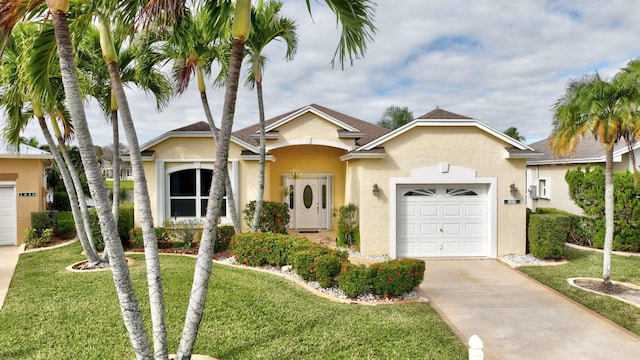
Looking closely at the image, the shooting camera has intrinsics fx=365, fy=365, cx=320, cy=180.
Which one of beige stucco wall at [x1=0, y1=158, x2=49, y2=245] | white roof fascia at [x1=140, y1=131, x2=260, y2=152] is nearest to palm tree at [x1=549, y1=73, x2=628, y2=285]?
white roof fascia at [x1=140, y1=131, x2=260, y2=152]

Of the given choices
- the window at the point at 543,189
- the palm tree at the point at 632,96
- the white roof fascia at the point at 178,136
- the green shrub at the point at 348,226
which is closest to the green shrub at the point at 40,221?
the white roof fascia at the point at 178,136

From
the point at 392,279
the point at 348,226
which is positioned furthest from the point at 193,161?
the point at 392,279

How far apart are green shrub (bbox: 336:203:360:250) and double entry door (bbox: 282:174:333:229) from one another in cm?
377

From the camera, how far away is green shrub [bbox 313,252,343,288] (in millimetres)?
8492

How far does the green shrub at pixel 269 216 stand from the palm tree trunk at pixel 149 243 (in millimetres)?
8798

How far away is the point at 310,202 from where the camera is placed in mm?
17562

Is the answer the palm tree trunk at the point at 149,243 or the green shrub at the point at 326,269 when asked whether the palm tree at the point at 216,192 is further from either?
the green shrub at the point at 326,269

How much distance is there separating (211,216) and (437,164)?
32.5 feet

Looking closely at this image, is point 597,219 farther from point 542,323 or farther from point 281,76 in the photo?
point 281,76

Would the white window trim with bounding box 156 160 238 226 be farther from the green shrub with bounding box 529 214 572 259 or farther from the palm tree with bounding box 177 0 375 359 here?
the green shrub with bounding box 529 214 572 259

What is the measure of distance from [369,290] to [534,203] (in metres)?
16.3

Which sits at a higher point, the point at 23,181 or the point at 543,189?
the point at 23,181

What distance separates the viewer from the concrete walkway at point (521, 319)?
605cm

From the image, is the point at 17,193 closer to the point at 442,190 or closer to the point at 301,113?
the point at 301,113
